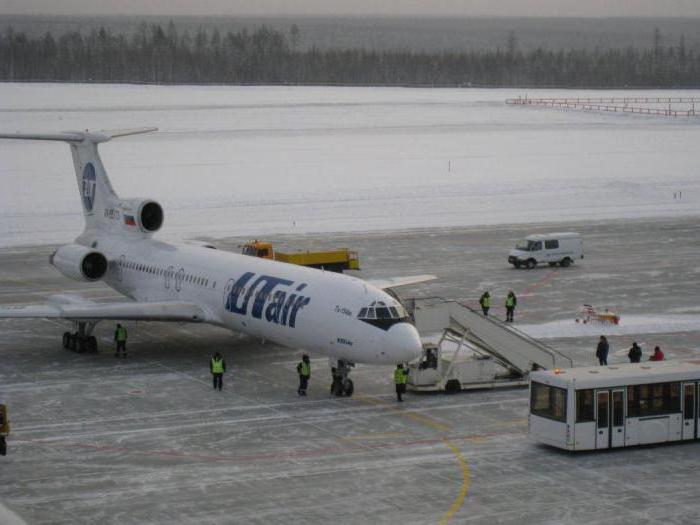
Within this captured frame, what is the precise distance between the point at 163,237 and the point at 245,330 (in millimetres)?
24992

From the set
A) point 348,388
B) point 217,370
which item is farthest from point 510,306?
point 217,370

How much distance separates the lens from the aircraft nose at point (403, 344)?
31188mm

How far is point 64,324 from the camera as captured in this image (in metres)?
43.2

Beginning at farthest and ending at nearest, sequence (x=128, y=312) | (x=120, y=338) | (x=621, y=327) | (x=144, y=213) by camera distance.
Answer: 1. (x=144, y=213)
2. (x=621, y=327)
3. (x=120, y=338)
4. (x=128, y=312)

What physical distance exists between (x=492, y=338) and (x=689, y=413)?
7712 mm

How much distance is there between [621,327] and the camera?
4112cm

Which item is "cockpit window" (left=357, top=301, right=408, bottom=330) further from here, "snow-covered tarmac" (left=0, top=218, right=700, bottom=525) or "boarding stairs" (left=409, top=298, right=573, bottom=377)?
"boarding stairs" (left=409, top=298, right=573, bottom=377)

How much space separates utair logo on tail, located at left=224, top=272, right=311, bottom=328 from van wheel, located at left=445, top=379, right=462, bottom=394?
13.7 ft

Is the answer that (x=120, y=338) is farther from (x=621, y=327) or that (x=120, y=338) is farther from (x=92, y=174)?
(x=621, y=327)

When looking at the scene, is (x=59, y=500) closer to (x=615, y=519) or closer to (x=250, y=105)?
(x=615, y=519)

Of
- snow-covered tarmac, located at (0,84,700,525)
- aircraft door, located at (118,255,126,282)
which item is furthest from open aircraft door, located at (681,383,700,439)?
aircraft door, located at (118,255,126,282)

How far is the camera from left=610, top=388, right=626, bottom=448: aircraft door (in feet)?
89.3

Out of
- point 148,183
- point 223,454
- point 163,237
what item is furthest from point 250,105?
point 223,454

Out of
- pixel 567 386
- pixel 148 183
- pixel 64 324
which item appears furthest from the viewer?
pixel 148 183
